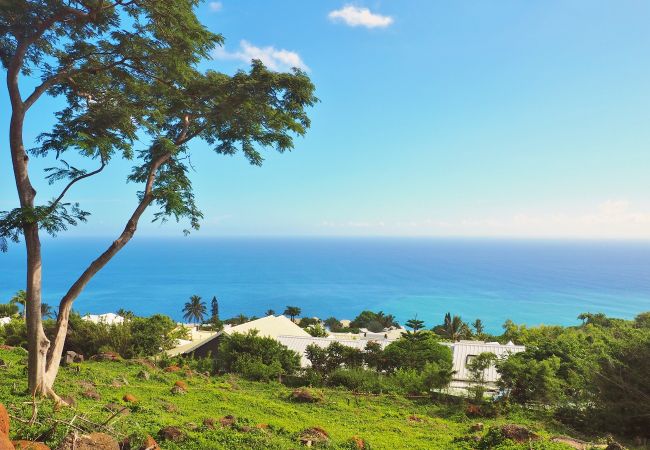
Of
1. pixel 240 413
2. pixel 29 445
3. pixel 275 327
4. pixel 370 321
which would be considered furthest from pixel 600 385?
pixel 370 321

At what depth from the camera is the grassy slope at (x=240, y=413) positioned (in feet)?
18.2

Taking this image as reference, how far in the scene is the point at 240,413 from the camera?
805cm

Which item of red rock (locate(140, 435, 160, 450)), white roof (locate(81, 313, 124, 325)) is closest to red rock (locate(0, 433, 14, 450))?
red rock (locate(140, 435, 160, 450))

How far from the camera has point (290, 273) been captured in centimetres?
15962

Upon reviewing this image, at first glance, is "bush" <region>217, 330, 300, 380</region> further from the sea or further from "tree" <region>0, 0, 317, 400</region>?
the sea

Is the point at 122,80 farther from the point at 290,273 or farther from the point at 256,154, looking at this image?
the point at 290,273

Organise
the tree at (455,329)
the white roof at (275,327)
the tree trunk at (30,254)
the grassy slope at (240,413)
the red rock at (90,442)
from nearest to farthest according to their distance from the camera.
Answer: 1. the red rock at (90,442)
2. the grassy slope at (240,413)
3. the tree trunk at (30,254)
4. the white roof at (275,327)
5. the tree at (455,329)

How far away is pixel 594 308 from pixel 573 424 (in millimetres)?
99755

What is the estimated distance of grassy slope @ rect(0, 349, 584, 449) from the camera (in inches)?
219

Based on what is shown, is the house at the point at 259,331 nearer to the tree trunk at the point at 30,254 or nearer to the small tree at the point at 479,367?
the small tree at the point at 479,367

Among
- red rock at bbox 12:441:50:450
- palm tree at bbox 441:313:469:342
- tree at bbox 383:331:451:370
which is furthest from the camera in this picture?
palm tree at bbox 441:313:469:342

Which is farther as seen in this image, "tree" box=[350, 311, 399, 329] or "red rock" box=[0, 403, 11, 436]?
"tree" box=[350, 311, 399, 329]

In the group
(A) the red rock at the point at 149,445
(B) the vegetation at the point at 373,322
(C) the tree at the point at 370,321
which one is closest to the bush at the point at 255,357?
(A) the red rock at the point at 149,445

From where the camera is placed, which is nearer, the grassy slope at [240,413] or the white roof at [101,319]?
the grassy slope at [240,413]
